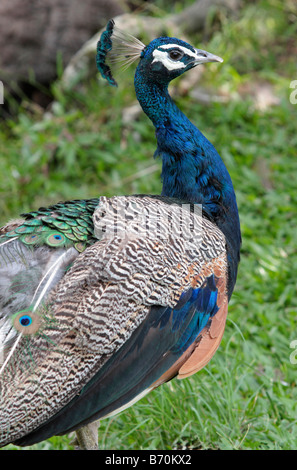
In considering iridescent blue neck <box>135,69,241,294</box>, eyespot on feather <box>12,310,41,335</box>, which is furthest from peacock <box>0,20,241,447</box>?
iridescent blue neck <box>135,69,241,294</box>

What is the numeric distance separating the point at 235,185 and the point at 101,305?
91.9 inches

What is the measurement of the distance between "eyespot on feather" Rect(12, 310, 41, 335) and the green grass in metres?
0.78

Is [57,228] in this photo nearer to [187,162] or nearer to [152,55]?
[187,162]

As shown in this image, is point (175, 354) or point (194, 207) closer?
point (175, 354)

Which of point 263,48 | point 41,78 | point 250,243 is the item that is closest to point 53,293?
point 250,243

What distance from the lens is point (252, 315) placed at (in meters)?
3.21

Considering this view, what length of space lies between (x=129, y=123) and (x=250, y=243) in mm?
1526

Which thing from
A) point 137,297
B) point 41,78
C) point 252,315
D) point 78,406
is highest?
point 41,78

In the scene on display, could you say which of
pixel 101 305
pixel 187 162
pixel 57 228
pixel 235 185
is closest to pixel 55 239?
pixel 57 228

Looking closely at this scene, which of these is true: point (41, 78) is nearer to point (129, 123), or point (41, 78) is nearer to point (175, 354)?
point (129, 123)

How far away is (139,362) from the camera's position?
2.02 m

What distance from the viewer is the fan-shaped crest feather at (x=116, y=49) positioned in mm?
2584

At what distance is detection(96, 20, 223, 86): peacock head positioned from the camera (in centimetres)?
251

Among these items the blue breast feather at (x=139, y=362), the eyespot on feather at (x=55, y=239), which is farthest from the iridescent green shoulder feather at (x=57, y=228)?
the blue breast feather at (x=139, y=362)
